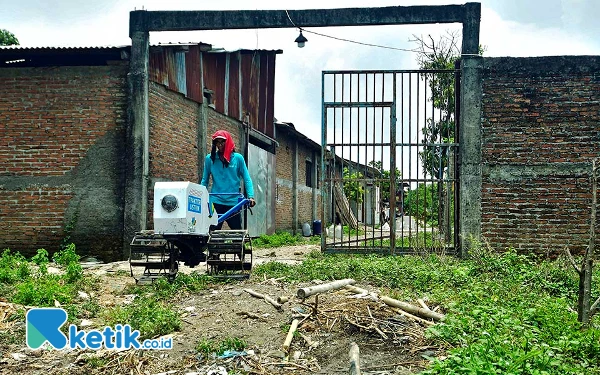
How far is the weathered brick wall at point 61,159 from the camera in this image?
9492mm

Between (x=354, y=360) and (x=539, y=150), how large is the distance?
6730 millimetres

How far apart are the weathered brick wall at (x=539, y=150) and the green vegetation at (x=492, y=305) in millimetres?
1242

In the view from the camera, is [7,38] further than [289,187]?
Yes

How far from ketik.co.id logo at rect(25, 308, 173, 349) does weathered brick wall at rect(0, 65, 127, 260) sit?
4.48 metres

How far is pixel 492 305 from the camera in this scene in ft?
16.7

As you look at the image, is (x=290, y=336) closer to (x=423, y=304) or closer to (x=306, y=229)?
(x=423, y=304)

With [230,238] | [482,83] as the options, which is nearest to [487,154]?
[482,83]

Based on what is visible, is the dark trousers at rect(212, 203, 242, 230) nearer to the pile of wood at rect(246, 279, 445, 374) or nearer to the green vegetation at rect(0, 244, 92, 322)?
the green vegetation at rect(0, 244, 92, 322)

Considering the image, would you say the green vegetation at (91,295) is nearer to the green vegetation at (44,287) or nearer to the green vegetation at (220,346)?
the green vegetation at (44,287)

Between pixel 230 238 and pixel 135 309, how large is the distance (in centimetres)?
171

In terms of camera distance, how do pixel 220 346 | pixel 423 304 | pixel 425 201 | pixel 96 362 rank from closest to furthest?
pixel 96 362 < pixel 220 346 < pixel 423 304 < pixel 425 201

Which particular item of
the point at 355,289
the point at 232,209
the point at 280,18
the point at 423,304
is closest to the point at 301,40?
the point at 280,18

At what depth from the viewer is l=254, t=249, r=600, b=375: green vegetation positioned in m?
3.73

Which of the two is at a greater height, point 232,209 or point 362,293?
point 232,209
